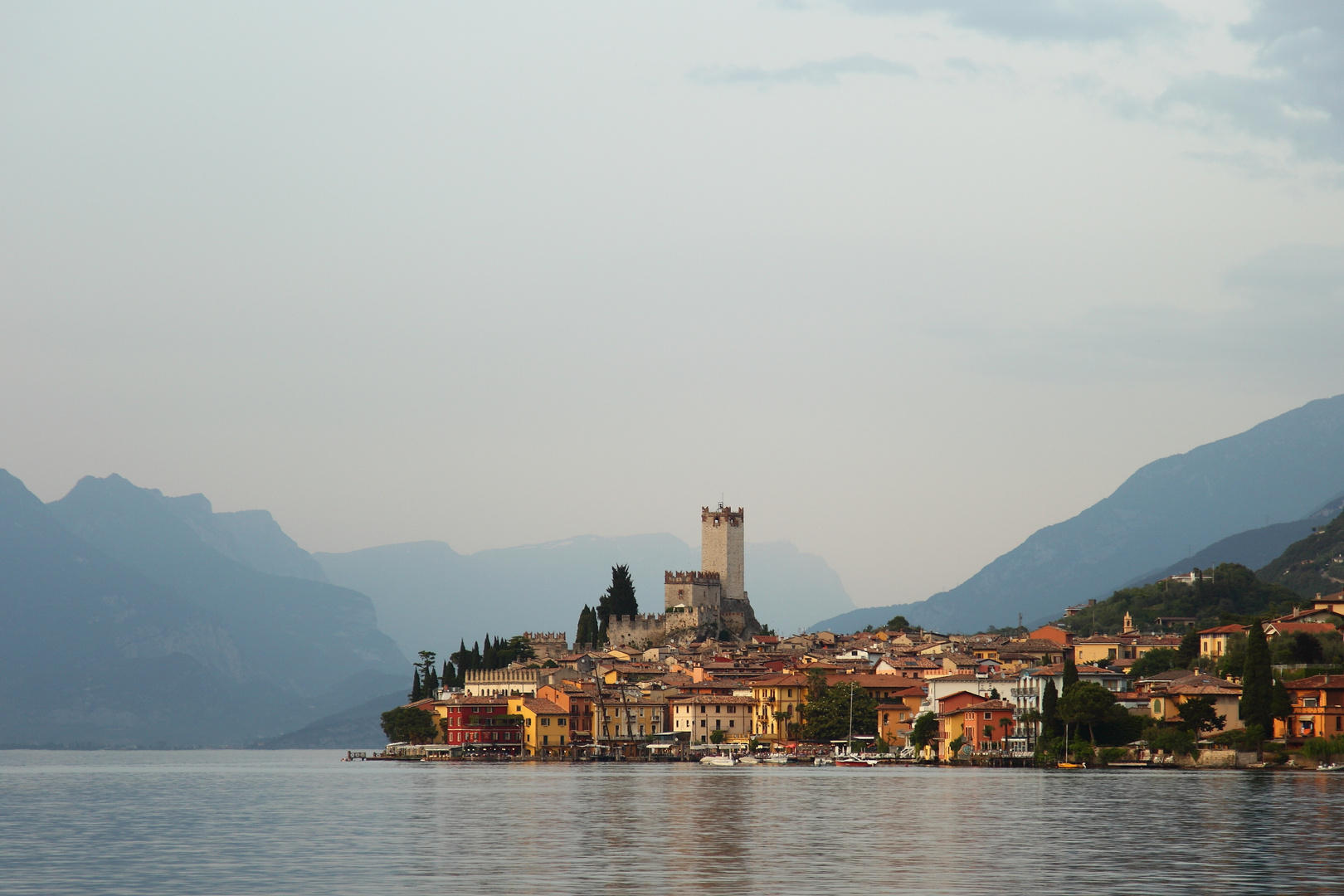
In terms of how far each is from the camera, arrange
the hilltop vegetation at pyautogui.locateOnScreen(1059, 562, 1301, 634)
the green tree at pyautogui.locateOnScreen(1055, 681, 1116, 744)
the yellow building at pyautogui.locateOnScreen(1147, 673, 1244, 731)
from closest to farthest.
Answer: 1. the yellow building at pyautogui.locateOnScreen(1147, 673, 1244, 731)
2. the green tree at pyautogui.locateOnScreen(1055, 681, 1116, 744)
3. the hilltop vegetation at pyautogui.locateOnScreen(1059, 562, 1301, 634)

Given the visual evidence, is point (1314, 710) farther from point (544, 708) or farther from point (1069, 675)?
point (544, 708)

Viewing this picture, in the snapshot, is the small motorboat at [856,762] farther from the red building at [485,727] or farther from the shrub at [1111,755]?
the red building at [485,727]

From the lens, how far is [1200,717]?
9025cm

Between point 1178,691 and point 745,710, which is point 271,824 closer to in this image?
point 1178,691

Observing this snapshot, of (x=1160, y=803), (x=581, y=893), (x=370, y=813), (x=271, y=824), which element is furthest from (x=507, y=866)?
(x=1160, y=803)

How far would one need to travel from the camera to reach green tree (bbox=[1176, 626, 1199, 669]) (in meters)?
118

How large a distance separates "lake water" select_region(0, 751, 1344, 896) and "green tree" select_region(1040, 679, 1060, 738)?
14920 mm

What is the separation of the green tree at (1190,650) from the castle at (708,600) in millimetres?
56593

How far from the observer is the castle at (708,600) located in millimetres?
164875

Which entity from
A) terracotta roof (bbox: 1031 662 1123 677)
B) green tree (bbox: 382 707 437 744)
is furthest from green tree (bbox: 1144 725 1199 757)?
green tree (bbox: 382 707 437 744)

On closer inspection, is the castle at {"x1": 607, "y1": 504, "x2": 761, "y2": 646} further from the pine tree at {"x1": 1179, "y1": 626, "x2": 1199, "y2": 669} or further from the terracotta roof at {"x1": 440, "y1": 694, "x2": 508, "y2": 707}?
the pine tree at {"x1": 1179, "y1": 626, "x2": 1199, "y2": 669}

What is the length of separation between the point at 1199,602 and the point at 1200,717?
71147 millimetres

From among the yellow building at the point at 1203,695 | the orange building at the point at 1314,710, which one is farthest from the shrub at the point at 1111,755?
the orange building at the point at 1314,710

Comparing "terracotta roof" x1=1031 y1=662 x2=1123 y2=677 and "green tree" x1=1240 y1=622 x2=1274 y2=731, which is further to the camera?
"terracotta roof" x1=1031 y1=662 x2=1123 y2=677
